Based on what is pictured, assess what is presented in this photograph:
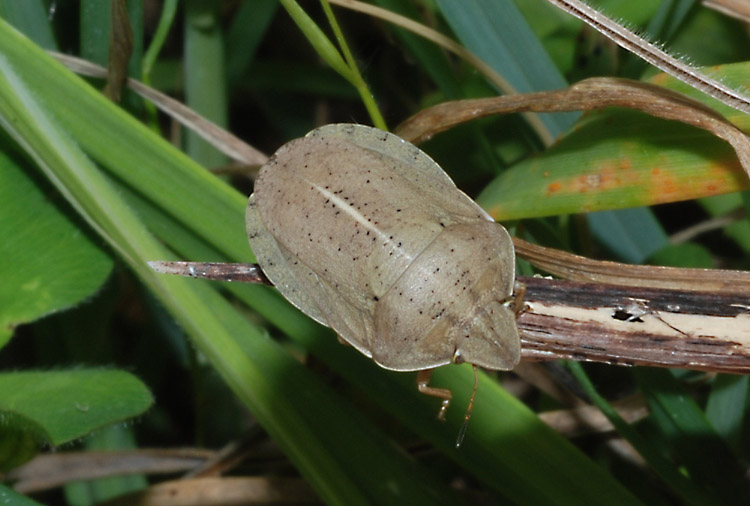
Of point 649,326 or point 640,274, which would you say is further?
point 640,274

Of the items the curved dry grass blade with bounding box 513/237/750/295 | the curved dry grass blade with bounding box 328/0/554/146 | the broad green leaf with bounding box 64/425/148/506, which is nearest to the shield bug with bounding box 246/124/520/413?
the curved dry grass blade with bounding box 513/237/750/295

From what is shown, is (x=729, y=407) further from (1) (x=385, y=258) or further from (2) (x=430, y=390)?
(1) (x=385, y=258)

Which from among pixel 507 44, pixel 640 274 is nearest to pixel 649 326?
pixel 640 274

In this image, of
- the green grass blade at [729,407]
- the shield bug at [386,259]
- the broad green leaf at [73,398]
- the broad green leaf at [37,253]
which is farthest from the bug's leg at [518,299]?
the broad green leaf at [37,253]

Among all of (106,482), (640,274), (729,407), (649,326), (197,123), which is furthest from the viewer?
(106,482)

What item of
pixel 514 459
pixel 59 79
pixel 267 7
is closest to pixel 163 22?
pixel 59 79

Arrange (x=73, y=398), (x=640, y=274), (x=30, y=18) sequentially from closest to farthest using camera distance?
(x=640, y=274), (x=73, y=398), (x=30, y=18)

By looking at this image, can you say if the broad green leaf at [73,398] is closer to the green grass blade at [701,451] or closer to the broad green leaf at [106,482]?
the broad green leaf at [106,482]

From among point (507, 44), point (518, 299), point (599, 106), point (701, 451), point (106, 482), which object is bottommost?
point (106, 482)
